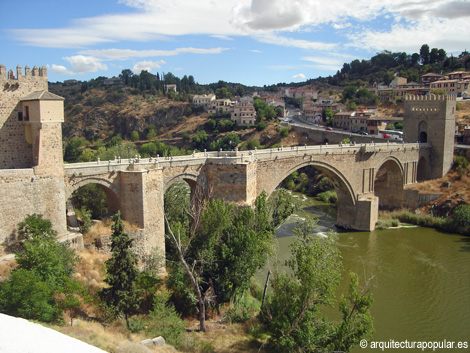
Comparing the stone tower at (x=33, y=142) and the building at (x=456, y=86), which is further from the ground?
the building at (x=456, y=86)

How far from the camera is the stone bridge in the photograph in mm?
17641

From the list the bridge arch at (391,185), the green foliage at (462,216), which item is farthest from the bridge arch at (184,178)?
the green foliage at (462,216)

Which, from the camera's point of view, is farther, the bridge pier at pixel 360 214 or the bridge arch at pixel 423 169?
the bridge arch at pixel 423 169

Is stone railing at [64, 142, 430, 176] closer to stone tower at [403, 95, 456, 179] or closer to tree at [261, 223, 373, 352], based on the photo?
stone tower at [403, 95, 456, 179]

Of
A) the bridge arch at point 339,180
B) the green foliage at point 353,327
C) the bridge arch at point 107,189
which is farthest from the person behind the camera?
the bridge arch at point 339,180

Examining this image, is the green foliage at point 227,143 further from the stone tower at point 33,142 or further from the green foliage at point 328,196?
the stone tower at point 33,142

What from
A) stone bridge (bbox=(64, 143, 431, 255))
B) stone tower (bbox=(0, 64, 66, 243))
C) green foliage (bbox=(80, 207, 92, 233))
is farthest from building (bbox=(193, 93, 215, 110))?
stone tower (bbox=(0, 64, 66, 243))

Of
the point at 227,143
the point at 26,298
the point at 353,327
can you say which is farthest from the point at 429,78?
the point at 26,298

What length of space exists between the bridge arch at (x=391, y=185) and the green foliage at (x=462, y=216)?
4.81 metres

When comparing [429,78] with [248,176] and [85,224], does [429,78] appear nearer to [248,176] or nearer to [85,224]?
[248,176]

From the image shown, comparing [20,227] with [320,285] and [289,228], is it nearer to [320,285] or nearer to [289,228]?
[320,285]

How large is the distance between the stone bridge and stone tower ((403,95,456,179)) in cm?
79

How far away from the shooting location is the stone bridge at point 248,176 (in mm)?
17641

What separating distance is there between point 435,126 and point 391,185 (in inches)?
240
